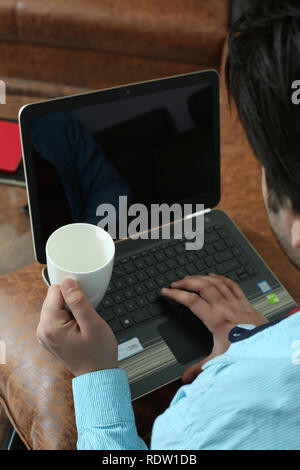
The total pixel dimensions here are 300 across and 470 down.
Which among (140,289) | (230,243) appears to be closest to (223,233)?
(230,243)

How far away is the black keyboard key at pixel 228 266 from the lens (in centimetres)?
94

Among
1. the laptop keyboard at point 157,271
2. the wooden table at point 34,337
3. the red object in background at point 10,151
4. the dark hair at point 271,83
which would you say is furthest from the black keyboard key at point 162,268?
the red object in background at point 10,151

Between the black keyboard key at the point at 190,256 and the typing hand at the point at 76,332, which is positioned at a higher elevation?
the typing hand at the point at 76,332

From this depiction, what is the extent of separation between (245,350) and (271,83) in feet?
1.18

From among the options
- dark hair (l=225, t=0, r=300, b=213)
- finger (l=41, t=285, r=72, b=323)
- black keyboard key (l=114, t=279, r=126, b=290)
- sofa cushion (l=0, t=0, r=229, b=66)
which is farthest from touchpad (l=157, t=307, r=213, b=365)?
sofa cushion (l=0, t=0, r=229, b=66)

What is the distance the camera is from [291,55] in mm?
544

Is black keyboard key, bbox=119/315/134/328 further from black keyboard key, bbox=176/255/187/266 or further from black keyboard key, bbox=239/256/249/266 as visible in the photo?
black keyboard key, bbox=239/256/249/266

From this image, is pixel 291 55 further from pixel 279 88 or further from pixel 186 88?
pixel 186 88

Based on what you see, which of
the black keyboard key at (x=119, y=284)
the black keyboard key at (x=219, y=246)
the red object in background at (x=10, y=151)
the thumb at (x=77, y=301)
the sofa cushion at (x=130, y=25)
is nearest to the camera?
the thumb at (x=77, y=301)

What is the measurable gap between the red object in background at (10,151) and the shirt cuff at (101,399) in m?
0.62

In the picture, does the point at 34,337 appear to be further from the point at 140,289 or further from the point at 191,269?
the point at 191,269

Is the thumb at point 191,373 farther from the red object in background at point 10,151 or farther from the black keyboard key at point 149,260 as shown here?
the red object in background at point 10,151

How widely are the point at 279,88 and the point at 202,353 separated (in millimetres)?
471

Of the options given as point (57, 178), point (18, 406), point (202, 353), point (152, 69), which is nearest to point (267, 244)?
point (202, 353)
